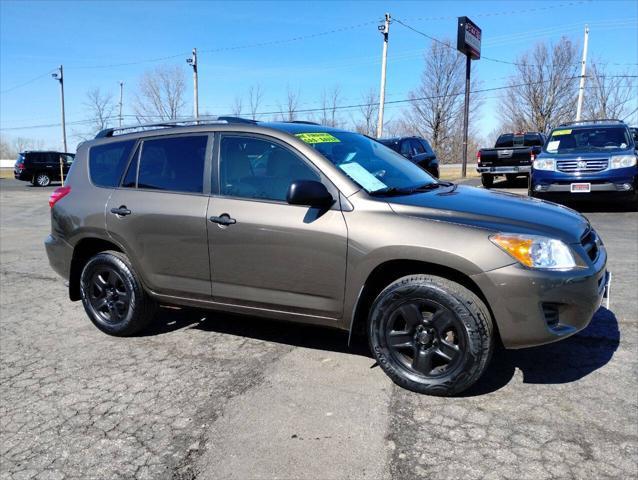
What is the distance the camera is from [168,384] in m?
3.53

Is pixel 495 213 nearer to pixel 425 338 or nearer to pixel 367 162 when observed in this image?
pixel 425 338

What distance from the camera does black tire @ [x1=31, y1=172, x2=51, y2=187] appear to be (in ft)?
95.4

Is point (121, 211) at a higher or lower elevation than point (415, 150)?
lower

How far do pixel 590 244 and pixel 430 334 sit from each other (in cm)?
123

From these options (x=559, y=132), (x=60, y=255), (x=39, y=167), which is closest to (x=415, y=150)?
(x=559, y=132)

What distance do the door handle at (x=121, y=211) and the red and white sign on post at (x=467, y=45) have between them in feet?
71.3

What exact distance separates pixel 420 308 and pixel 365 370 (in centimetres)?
71

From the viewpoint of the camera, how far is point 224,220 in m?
3.74

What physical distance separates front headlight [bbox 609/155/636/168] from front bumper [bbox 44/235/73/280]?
9482 millimetres

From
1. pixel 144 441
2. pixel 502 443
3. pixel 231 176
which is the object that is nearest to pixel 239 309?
pixel 231 176

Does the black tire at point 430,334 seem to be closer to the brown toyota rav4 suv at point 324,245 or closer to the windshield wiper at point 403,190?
the brown toyota rav4 suv at point 324,245

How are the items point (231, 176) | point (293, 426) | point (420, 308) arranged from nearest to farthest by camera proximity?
point (293, 426), point (420, 308), point (231, 176)

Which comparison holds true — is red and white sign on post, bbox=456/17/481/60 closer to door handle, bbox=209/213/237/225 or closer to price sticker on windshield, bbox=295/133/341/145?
price sticker on windshield, bbox=295/133/341/145

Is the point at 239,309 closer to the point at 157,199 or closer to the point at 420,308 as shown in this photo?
the point at 157,199
